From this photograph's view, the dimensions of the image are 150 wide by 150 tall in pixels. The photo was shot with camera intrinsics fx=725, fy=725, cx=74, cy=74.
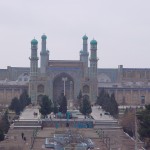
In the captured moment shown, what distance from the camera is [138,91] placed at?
191 ft

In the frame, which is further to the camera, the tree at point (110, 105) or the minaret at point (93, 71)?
the minaret at point (93, 71)

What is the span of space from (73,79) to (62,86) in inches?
58.7

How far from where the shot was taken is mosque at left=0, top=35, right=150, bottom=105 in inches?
2162

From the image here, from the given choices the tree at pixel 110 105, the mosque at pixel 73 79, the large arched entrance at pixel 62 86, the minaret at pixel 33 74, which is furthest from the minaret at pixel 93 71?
the tree at pixel 110 105

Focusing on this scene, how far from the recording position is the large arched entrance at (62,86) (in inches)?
2180

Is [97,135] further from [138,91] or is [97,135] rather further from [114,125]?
[138,91]

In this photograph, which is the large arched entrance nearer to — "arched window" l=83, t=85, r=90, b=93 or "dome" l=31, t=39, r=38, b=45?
"arched window" l=83, t=85, r=90, b=93

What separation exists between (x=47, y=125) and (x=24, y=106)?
9794 mm

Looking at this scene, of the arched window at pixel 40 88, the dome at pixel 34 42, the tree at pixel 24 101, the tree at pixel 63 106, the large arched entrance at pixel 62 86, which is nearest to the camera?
the tree at pixel 63 106

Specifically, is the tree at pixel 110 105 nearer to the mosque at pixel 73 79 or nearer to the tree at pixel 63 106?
the tree at pixel 63 106

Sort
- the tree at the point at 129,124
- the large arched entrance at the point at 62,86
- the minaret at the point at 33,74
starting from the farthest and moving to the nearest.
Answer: the large arched entrance at the point at 62,86 → the minaret at the point at 33,74 → the tree at the point at 129,124

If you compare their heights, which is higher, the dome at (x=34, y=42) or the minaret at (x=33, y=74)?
the dome at (x=34, y=42)

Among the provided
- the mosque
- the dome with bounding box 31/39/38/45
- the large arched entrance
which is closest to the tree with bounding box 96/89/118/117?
the mosque

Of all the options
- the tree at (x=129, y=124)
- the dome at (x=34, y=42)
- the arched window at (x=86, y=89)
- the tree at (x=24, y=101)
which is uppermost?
the dome at (x=34, y=42)
